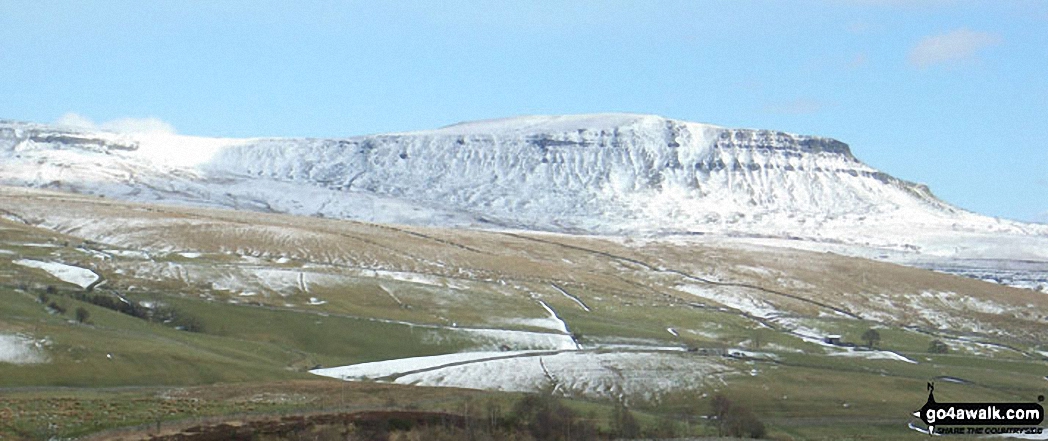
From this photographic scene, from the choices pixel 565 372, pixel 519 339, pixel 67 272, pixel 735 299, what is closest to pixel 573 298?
pixel 735 299

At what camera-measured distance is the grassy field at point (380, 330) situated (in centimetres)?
8283

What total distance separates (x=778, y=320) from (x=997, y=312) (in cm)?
4996

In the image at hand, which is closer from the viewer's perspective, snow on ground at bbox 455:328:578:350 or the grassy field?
the grassy field

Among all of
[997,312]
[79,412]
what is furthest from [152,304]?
[997,312]

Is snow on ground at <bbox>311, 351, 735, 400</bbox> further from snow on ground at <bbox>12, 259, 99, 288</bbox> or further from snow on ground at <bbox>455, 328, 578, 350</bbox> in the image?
snow on ground at <bbox>12, 259, 99, 288</bbox>

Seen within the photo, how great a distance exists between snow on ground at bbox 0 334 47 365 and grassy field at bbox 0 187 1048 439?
75 cm

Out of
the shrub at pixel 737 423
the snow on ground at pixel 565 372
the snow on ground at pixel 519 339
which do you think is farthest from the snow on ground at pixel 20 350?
the shrub at pixel 737 423

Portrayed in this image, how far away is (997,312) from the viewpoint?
196 meters

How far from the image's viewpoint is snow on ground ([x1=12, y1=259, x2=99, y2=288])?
136 m

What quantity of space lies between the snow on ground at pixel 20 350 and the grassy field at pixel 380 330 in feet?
2.46

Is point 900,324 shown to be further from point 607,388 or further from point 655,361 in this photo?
point 607,388

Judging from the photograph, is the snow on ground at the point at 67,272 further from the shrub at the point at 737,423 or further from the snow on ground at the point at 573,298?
the shrub at the point at 737,423

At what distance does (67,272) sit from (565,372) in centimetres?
6562

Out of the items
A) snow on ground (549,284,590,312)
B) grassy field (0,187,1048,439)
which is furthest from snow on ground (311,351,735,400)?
snow on ground (549,284,590,312)
